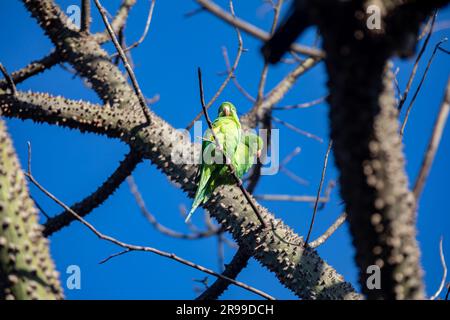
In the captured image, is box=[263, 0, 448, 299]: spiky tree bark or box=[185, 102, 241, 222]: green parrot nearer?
box=[263, 0, 448, 299]: spiky tree bark

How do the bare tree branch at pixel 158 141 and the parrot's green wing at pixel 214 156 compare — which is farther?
the parrot's green wing at pixel 214 156

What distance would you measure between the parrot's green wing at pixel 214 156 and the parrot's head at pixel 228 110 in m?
0.16

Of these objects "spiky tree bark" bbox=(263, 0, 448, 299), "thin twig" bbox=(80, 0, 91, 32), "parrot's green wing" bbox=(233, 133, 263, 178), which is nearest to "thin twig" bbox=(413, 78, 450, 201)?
"spiky tree bark" bbox=(263, 0, 448, 299)

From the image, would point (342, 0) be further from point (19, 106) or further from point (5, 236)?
point (19, 106)

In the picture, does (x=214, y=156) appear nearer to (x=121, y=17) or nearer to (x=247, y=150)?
(x=247, y=150)

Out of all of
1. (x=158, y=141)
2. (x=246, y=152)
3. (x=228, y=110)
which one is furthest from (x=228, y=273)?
(x=228, y=110)

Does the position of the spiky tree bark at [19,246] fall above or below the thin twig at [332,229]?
below

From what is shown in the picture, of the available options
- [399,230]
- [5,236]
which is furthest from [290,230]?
[5,236]

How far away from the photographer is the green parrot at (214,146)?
3691 mm

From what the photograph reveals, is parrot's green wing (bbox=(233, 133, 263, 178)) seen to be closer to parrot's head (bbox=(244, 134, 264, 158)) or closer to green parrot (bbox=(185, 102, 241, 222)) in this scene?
parrot's head (bbox=(244, 134, 264, 158))

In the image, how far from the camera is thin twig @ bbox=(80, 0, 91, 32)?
390 centimetres

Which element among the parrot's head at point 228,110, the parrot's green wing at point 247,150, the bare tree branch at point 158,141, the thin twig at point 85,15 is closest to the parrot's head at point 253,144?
the parrot's green wing at point 247,150

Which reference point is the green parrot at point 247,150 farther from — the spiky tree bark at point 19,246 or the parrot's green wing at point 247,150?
the spiky tree bark at point 19,246

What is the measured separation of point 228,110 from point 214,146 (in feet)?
3.73
